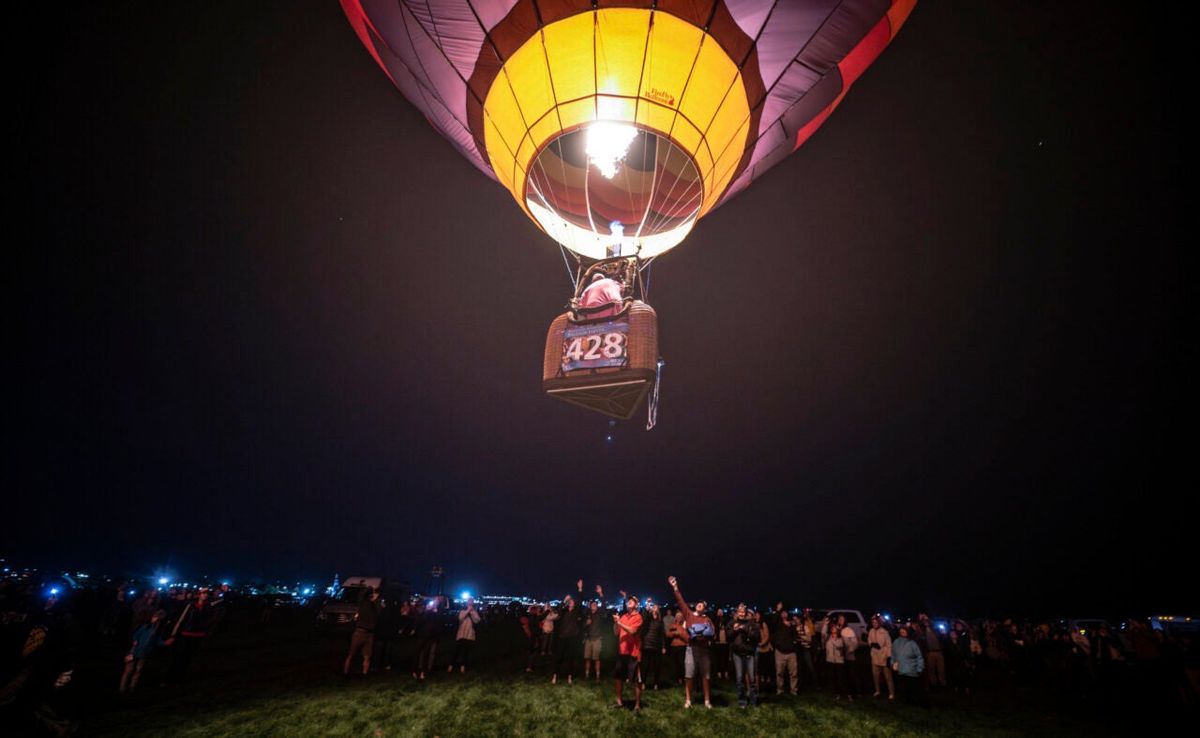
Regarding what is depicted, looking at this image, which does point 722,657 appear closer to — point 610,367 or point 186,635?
point 610,367

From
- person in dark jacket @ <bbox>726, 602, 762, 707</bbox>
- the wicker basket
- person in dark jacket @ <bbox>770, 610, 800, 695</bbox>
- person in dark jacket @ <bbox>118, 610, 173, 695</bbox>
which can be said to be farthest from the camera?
person in dark jacket @ <bbox>770, 610, 800, 695</bbox>

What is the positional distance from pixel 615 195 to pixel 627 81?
223 cm

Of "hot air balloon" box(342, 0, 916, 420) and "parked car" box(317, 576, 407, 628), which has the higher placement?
"hot air balloon" box(342, 0, 916, 420)

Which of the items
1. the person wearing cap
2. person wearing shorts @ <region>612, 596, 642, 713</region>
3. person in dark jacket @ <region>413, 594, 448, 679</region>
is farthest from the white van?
the person wearing cap

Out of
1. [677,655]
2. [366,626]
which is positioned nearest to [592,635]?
[677,655]

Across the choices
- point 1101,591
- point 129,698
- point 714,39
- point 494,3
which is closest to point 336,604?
point 129,698

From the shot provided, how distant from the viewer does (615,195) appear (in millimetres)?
8648

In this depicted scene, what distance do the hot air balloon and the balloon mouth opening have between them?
0.13ft

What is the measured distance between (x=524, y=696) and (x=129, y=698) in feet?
19.8

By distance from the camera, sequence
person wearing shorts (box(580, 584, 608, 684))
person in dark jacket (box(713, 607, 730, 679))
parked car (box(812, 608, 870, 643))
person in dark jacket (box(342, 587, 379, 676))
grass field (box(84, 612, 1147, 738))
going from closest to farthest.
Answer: grass field (box(84, 612, 1147, 738)) < person in dark jacket (box(342, 587, 379, 676)) < person wearing shorts (box(580, 584, 608, 684)) < person in dark jacket (box(713, 607, 730, 679)) < parked car (box(812, 608, 870, 643))

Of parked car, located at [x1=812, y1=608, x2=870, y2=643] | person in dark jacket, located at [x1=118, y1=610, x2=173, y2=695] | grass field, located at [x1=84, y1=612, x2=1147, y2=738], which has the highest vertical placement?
parked car, located at [x1=812, y1=608, x2=870, y2=643]

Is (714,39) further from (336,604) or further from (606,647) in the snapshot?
(336,604)

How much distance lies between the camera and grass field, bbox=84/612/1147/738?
246 inches

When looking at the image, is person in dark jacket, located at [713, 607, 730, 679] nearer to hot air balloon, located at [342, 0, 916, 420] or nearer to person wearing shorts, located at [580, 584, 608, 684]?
person wearing shorts, located at [580, 584, 608, 684]
